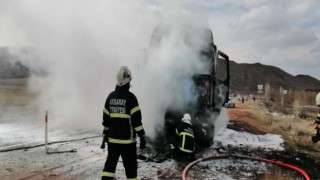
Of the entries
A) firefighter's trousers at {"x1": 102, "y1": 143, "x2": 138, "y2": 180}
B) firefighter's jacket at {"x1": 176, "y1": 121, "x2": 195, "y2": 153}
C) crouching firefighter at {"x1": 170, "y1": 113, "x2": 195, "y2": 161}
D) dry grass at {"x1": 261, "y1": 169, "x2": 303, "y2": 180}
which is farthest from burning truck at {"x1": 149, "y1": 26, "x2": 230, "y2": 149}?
firefighter's trousers at {"x1": 102, "y1": 143, "x2": 138, "y2": 180}

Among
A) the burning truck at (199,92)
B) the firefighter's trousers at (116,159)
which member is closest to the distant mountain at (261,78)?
the burning truck at (199,92)

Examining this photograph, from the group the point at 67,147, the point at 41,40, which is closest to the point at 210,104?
the point at 67,147

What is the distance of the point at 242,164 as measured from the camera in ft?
29.4

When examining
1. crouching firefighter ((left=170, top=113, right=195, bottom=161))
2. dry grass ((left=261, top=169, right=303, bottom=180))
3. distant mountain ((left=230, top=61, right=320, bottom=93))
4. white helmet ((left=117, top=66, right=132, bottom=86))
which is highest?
distant mountain ((left=230, top=61, right=320, bottom=93))

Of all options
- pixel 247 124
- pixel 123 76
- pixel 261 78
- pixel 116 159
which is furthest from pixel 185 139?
pixel 261 78

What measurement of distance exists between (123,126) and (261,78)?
166m

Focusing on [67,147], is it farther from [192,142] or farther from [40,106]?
[40,106]

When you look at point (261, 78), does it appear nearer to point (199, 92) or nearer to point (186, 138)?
point (199, 92)

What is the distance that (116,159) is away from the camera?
562 centimetres

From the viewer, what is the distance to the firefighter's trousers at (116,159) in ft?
18.3

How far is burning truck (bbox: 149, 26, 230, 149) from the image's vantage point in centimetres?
1040

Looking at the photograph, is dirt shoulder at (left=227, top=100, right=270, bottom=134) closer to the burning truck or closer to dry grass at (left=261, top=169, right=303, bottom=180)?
the burning truck

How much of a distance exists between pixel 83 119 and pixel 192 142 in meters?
7.73

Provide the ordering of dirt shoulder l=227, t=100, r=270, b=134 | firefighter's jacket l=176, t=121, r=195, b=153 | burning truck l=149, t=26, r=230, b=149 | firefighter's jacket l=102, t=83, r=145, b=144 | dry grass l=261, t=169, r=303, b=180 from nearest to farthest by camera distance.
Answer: firefighter's jacket l=102, t=83, r=145, b=144 → dry grass l=261, t=169, r=303, b=180 → firefighter's jacket l=176, t=121, r=195, b=153 → burning truck l=149, t=26, r=230, b=149 → dirt shoulder l=227, t=100, r=270, b=134
